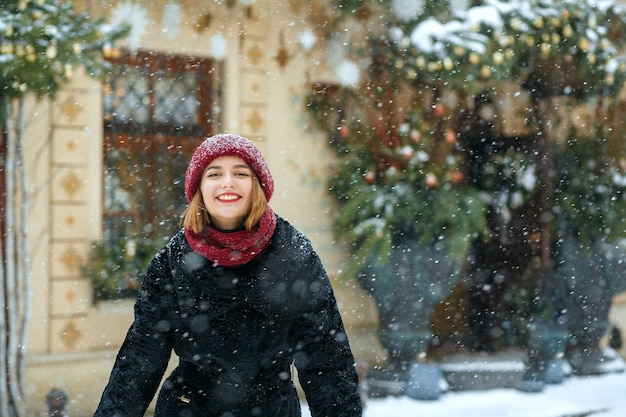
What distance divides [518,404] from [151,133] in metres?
3.21

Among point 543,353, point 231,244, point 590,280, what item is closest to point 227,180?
point 231,244

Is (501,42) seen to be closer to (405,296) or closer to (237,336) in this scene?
(405,296)

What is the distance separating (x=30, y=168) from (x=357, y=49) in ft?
8.14

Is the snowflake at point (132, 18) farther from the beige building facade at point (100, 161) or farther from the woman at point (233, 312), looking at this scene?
the woman at point (233, 312)

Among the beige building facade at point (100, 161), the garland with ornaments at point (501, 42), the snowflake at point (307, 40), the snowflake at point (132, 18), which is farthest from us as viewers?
the snowflake at point (307, 40)

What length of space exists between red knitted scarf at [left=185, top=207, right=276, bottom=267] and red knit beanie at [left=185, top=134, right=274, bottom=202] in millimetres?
133

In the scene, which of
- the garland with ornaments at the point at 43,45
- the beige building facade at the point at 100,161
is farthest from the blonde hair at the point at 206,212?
the beige building facade at the point at 100,161

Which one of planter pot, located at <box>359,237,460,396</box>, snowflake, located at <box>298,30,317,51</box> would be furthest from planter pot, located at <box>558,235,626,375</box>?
snowflake, located at <box>298,30,317,51</box>

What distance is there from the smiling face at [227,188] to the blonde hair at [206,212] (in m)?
0.02

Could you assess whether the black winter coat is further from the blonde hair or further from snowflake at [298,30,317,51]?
snowflake at [298,30,317,51]

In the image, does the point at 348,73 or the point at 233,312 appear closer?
the point at 233,312

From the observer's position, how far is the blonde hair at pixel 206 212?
1968mm

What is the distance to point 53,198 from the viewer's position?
4867 millimetres

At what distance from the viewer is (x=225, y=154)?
198cm
